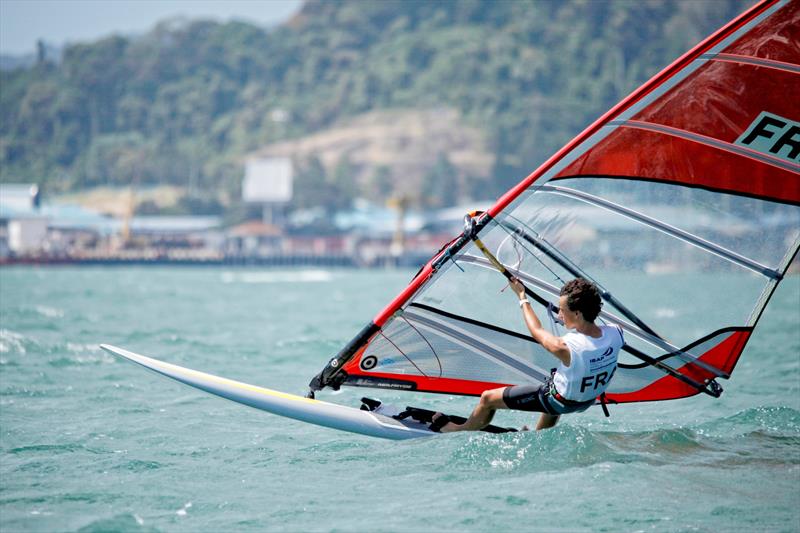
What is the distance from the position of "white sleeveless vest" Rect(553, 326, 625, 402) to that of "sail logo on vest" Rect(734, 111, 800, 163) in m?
1.58

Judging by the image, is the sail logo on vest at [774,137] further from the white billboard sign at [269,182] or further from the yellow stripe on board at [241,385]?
the white billboard sign at [269,182]

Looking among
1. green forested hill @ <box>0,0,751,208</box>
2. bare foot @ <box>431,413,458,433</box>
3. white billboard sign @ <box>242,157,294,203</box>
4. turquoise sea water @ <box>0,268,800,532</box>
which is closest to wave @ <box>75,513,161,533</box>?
turquoise sea water @ <box>0,268,800,532</box>

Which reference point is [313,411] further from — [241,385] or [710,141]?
[710,141]

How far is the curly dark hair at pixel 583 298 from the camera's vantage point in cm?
665

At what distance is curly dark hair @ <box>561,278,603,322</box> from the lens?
21.8 feet

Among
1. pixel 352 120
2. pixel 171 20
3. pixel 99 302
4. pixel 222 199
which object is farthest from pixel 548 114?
pixel 99 302

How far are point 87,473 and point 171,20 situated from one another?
19095cm

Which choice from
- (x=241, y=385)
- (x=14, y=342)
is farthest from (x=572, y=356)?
(x=14, y=342)

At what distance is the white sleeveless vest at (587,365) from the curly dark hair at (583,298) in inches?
7.1

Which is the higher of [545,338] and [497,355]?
[545,338]

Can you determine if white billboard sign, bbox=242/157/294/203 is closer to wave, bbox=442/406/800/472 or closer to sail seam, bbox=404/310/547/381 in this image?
sail seam, bbox=404/310/547/381

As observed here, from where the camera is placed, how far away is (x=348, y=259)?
317 ft

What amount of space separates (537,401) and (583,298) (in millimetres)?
895

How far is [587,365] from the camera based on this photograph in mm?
6801
